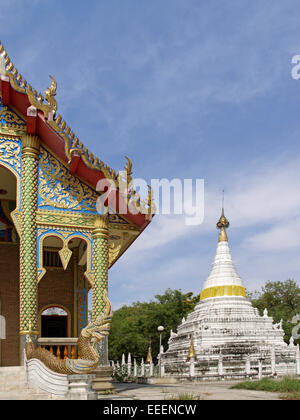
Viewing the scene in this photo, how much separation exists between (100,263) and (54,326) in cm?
389

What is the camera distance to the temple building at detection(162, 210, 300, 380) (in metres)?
27.7

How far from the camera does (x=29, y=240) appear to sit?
12.0 metres

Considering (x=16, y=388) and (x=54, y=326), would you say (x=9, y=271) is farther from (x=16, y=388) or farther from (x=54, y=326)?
(x=16, y=388)

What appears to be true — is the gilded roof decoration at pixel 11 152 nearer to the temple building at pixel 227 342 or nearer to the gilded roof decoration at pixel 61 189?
the gilded roof decoration at pixel 61 189

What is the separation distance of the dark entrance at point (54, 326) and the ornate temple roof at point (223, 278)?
22105 millimetres

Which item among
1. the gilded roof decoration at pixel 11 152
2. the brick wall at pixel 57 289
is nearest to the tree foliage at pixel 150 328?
the brick wall at pixel 57 289

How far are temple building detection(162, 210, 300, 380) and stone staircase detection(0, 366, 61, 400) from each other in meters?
16.1

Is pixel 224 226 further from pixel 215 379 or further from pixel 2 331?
pixel 2 331

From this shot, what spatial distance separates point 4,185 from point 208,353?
18944mm

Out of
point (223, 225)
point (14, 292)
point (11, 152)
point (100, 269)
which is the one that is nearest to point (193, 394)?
point (100, 269)

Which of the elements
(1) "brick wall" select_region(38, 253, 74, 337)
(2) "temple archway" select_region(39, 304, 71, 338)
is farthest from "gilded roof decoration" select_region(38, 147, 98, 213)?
(2) "temple archway" select_region(39, 304, 71, 338)

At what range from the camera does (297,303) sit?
170 feet

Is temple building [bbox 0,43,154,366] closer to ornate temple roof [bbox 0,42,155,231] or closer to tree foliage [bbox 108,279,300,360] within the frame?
ornate temple roof [bbox 0,42,155,231]
